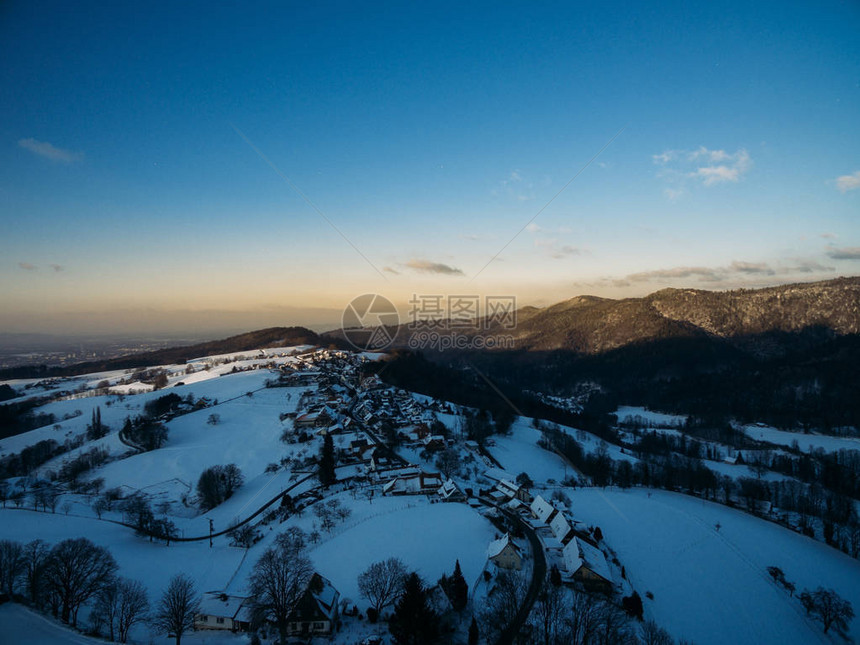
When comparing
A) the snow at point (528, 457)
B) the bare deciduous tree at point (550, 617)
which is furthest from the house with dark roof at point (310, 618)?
the snow at point (528, 457)

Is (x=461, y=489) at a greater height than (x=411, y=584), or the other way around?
(x=411, y=584)

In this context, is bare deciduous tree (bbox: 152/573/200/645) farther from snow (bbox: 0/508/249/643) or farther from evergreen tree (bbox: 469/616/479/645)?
evergreen tree (bbox: 469/616/479/645)

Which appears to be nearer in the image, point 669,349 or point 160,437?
point 160,437

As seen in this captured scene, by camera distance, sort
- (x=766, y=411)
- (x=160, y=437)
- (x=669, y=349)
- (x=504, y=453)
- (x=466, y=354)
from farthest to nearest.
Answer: (x=466, y=354), (x=669, y=349), (x=766, y=411), (x=504, y=453), (x=160, y=437)

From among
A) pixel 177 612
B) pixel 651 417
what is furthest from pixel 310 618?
pixel 651 417

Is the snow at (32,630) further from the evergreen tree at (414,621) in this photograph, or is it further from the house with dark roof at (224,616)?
the evergreen tree at (414,621)

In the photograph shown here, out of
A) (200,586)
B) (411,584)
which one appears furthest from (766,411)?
(200,586)

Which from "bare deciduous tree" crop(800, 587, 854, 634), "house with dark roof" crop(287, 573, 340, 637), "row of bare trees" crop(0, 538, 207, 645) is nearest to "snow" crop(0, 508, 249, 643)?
"row of bare trees" crop(0, 538, 207, 645)

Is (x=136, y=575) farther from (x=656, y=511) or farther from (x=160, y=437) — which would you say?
(x=656, y=511)
